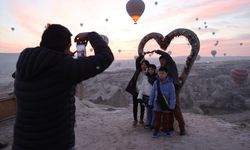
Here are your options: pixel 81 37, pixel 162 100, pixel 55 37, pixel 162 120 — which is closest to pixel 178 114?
pixel 162 120

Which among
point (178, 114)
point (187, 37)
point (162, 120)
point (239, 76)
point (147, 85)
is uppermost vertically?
point (187, 37)

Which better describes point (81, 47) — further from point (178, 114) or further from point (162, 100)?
point (178, 114)

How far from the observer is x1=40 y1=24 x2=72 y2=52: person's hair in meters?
2.58

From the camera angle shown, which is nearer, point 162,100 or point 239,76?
point 162,100

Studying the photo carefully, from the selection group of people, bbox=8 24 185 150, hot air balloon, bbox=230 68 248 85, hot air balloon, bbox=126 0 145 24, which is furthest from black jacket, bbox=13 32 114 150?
hot air balloon, bbox=230 68 248 85

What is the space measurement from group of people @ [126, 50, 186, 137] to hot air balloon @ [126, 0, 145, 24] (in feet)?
56.3

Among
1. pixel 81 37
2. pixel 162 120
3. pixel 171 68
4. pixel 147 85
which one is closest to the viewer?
pixel 81 37

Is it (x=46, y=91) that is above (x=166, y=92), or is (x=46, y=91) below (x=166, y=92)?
above

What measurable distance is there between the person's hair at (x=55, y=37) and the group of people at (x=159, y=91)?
4845 mm

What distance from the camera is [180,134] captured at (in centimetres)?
802

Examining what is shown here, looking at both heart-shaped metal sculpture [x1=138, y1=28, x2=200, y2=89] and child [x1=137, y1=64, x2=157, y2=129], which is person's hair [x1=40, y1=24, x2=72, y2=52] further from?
heart-shaped metal sculpture [x1=138, y1=28, x2=200, y2=89]

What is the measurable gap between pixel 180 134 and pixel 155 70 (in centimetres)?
166

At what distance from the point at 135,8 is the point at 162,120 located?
18.4 metres

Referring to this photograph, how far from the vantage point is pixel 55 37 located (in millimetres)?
2590
